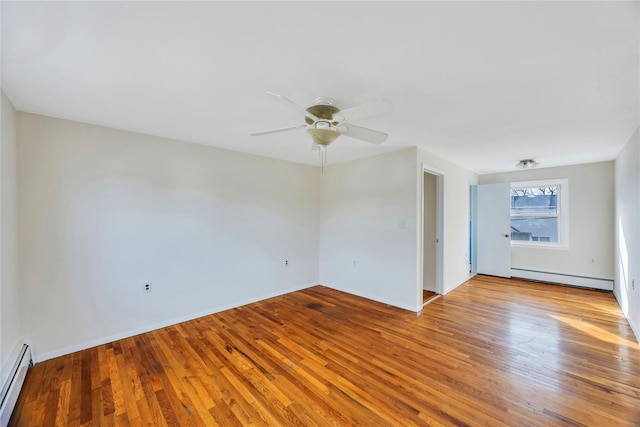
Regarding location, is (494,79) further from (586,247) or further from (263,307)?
(586,247)

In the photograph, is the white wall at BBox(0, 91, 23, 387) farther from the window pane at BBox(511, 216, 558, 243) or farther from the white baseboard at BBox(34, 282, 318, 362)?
the window pane at BBox(511, 216, 558, 243)

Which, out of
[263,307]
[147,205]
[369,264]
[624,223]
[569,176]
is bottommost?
[263,307]

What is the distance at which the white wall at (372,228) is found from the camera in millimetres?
3430

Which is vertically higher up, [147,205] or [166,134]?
[166,134]

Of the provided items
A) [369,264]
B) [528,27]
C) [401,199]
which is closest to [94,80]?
[528,27]

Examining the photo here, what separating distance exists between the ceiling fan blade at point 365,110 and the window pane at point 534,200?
5073 millimetres

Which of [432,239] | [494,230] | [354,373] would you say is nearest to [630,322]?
[432,239]

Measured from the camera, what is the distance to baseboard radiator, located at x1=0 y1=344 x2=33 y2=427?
5.15 ft

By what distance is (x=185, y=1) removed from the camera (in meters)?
1.07

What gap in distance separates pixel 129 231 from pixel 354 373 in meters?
2.63

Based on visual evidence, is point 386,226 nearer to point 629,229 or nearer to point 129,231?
point 629,229

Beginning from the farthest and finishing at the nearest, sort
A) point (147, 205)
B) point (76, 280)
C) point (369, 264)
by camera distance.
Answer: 1. point (369, 264)
2. point (147, 205)
3. point (76, 280)

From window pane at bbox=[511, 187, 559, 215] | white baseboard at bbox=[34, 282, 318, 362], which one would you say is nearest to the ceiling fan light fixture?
white baseboard at bbox=[34, 282, 318, 362]

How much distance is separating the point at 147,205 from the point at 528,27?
3401mm
